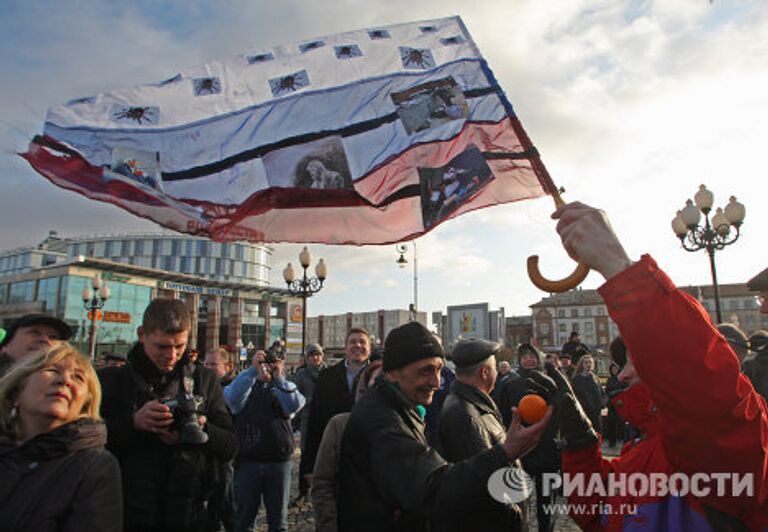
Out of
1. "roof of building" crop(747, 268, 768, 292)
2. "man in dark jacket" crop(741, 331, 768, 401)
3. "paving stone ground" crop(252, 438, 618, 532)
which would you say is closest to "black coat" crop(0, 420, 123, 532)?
"roof of building" crop(747, 268, 768, 292)

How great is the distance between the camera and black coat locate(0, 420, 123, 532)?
73.7 inches

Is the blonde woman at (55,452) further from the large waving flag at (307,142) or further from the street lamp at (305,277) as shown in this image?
the street lamp at (305,277)

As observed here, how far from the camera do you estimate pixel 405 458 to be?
6.08 feet

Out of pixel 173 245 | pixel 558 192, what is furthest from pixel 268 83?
pixel 173 245

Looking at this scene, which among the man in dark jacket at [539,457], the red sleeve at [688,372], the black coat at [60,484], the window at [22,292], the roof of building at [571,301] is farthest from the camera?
the roof of building at [571,301]

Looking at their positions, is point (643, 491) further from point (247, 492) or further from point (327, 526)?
point (247, 492)

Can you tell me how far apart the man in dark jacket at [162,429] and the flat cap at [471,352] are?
1.67 m

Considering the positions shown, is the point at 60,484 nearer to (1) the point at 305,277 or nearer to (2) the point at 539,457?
(2) the point at 539,457

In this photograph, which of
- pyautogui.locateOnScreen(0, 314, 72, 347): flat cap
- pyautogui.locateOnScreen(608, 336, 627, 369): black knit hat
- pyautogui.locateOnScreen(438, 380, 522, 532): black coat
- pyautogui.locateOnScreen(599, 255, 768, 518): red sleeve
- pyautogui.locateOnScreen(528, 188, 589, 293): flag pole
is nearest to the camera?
pyautogui.locateOnScreen(599, 255, 768, 518): red sleeve

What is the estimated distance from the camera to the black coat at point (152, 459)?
251cm

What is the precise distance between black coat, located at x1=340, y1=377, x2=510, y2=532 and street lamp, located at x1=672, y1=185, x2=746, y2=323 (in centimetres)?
1083

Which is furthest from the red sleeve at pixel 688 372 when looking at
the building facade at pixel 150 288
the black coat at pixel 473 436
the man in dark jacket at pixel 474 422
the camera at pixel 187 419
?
the building facade at pixel 150 288

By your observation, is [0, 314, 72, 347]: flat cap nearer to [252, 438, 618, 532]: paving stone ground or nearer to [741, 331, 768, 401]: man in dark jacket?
[252, 438, 618, 532]: paving stone ground

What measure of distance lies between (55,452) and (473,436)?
221 centimetres
